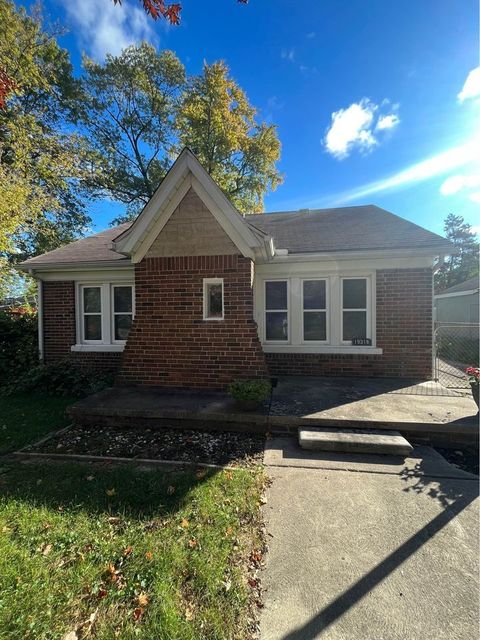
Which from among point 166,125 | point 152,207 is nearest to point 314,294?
point 152,207

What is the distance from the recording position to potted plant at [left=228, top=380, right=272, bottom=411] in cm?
491

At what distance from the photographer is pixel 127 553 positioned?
237 cm

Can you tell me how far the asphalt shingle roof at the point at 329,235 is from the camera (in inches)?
270

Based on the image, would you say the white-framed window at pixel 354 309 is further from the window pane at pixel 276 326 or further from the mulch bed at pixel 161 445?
the mulch bed at pixel 161 445

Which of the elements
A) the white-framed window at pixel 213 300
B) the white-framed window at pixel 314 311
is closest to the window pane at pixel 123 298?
the white-framed window at pixel 213 300

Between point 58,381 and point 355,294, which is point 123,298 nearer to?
point 58,381

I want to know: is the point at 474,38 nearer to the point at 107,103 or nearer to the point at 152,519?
the point at 152,519

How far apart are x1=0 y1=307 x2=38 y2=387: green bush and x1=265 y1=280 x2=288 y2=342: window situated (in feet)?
23.1

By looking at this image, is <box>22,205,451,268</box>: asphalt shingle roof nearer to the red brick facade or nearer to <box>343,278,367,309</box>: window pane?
the red brick facade

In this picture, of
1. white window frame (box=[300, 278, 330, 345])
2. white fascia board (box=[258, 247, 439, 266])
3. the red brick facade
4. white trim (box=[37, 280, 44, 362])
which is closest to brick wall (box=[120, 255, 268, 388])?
the red brick facade

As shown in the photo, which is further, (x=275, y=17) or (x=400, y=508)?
(x=275, y=17)

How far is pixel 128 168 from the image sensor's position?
20.8 metres

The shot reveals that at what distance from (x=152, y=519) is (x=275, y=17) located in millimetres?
9036

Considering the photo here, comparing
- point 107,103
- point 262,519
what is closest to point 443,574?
point 262,519
